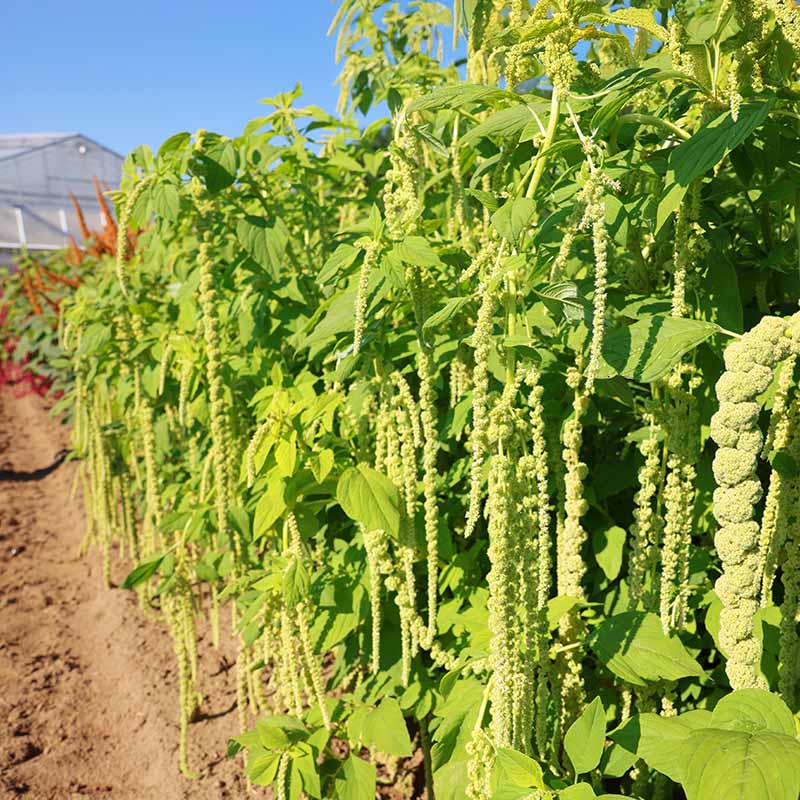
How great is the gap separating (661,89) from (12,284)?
32.3ft

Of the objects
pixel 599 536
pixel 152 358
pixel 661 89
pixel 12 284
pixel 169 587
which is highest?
pixel 12 284

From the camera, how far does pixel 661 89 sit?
185cm

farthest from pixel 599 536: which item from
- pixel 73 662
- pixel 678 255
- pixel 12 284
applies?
pixel 12 284

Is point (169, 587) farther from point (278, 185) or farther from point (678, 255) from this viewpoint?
point (678, 255)

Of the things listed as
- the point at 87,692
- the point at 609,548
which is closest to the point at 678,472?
the point at 609,548

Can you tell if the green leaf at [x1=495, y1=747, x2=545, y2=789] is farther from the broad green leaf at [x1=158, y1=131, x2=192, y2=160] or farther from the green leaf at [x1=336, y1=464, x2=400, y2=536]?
the broad green leaf at [x1=158, y1=131, x2=192, y2=160]

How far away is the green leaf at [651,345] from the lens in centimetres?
125

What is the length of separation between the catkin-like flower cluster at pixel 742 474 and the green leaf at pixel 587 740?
0.41 metres

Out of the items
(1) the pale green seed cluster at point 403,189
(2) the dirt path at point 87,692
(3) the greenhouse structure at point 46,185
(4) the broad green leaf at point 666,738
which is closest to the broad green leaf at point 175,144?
(1) the pale green seed cluster at point 403,189

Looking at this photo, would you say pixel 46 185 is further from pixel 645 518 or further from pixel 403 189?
pixel 645 518

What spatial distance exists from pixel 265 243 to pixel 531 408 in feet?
3.25

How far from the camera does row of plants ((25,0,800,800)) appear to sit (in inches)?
51.6

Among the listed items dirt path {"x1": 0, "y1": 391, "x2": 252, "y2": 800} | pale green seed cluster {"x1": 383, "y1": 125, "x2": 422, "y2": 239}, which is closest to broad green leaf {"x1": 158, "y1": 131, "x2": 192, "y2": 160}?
pale green seed cluster {"x1": 383, "y1": 125, "x2": 422, "y2": 239}

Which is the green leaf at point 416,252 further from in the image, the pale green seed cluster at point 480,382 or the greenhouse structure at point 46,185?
the greenhouse structure at point 46,185
